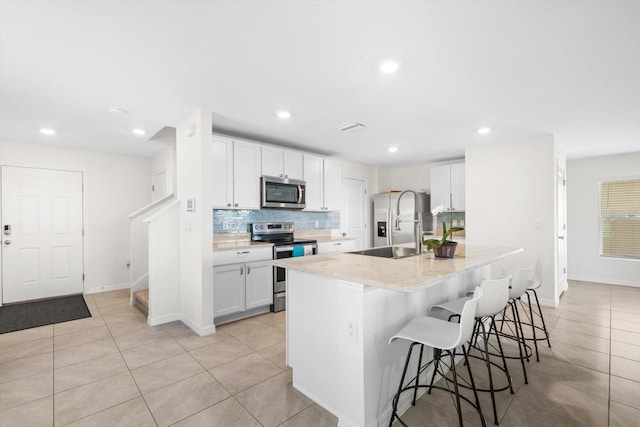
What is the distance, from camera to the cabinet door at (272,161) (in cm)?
419

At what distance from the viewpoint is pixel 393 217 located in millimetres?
6176

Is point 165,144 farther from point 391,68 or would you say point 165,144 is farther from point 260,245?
point 391,68

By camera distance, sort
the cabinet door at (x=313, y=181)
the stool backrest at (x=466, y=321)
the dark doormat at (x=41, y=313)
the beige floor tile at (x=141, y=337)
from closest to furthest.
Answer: the stool backrest at (x=466, y=321) < the beige floor tile at (x=141, y=337) < the dark doormat at (x=41, y=313) < the cabinet door at (x=313, y=181)

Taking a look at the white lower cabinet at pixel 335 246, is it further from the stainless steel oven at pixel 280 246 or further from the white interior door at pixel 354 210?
the white interior door at pixel 354 210

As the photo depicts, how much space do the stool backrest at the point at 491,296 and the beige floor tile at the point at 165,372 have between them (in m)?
2.19

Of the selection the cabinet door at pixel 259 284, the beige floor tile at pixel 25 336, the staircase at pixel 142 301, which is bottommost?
the beige floor tile at pixel 25 336

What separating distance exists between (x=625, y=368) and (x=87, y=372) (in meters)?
4.44

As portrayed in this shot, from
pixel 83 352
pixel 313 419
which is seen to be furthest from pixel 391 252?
pixel 83 352

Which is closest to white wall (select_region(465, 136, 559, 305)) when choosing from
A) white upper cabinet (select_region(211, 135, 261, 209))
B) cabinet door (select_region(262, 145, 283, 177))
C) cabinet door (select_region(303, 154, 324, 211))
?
cabinet door (select_region(303, 154, 324, 211))

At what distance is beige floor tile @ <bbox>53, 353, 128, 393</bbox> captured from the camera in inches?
90.3

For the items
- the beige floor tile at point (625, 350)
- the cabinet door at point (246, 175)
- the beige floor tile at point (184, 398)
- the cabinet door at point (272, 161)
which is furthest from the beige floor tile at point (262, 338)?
the beige floor tile at point (625, 350)

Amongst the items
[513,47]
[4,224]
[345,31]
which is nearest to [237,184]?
[345,31]

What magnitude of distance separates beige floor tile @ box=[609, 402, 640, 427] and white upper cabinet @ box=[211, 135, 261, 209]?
376 centimetres

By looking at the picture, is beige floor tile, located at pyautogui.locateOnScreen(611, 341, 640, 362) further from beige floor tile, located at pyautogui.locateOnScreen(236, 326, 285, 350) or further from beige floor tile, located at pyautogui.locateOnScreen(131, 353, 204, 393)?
beige floor tile, located at pyautogui.locateOnScreen(131, 353, 204, 393)
